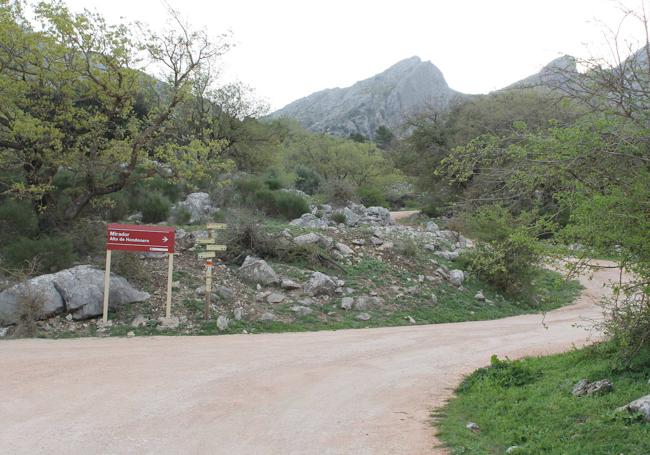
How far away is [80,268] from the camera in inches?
513

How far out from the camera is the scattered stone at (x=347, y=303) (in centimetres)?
1502

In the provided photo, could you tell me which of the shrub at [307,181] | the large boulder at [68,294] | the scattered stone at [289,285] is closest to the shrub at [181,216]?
the scattered stone at [289,285]

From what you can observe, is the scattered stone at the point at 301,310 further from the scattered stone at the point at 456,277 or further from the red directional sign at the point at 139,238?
the scattered stone at the point at 456,277

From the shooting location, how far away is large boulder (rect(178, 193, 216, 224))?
22.0 m

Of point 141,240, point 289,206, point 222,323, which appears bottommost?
point 222,323

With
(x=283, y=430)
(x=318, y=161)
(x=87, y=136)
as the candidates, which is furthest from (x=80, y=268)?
(x=318, y=161)


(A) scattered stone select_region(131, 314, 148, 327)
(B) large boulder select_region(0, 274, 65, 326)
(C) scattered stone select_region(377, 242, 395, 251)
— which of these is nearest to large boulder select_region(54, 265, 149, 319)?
(B) large boulder select_region(0, 274, 65, 326)

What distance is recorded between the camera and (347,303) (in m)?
15.1

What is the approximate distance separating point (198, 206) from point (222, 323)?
1143 centimetres

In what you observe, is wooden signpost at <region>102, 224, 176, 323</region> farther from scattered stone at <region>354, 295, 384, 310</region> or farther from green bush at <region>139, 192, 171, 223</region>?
green bush at <region>139, 192, 171, 223</region>

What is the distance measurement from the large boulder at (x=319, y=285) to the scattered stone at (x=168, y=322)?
4.06 meters

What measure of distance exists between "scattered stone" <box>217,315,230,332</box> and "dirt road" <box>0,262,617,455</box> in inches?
24.1

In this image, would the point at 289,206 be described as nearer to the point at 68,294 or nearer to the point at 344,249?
the point at 344,249

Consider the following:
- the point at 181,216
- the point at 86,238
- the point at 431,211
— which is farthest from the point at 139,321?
the point at 431,211
